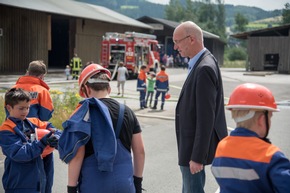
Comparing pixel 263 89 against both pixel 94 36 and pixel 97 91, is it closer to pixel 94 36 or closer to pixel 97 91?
pixel 97 91

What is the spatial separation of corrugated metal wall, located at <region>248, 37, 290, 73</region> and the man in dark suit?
1713 inches

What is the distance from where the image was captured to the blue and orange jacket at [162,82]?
612 inches

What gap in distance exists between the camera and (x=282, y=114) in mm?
14602

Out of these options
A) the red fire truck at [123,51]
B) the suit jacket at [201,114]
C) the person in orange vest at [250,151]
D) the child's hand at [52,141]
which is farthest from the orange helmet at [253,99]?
the red fire truck at [123,51]

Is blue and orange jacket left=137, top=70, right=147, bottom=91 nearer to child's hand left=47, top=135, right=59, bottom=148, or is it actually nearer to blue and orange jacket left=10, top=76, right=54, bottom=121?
blue and orange jacket left=10, top=76, right=54, bottom=121

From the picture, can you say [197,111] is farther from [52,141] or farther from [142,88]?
[142,88]

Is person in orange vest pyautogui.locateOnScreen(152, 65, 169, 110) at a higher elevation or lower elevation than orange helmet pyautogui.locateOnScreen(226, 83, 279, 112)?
lower

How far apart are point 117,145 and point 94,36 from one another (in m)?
37.5

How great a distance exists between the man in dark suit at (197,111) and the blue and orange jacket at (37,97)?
1.90 metres

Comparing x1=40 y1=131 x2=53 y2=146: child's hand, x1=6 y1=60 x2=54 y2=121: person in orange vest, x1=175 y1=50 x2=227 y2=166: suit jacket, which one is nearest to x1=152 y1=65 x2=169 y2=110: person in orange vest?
x1=6 y1=60 x2=54 y2=121: person in orange vest

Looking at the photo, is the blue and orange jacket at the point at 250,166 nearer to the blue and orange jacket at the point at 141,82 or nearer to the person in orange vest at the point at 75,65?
the blue and orange jacket at the point at 141,82

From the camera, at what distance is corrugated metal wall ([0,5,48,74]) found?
3150 centimetres

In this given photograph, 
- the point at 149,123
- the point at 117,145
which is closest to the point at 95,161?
the point at 117,145

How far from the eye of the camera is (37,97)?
500 cm
